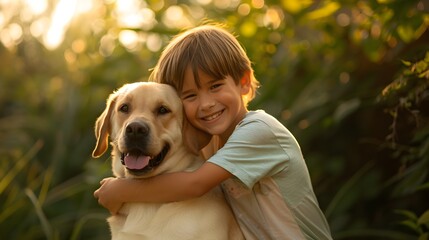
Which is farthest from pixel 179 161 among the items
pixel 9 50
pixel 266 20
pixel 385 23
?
pixel 9 50

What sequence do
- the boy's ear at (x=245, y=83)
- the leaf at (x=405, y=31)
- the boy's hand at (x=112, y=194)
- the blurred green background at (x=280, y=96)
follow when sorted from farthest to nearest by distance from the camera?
the blurred green background at (x=280, y=96) < the leaf at (x=405, y=31) < the boy's ear at (x=245, y=83) < the boy's hand at (x=112, y=194)

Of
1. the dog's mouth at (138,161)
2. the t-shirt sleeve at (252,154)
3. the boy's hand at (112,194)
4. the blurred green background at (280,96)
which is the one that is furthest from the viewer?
the blurred green background at (280,96)

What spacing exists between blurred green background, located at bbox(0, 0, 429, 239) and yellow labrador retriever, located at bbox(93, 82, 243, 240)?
2.78ft

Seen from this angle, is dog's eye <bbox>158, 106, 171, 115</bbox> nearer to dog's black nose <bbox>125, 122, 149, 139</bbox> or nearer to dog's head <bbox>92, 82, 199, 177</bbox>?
dog's head <bbox>92, 82, 199, 177</bbox>

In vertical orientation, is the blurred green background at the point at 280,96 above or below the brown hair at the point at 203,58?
below

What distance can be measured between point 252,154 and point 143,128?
496 millimetres

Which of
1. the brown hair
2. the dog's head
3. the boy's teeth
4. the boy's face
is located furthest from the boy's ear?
the dog's head

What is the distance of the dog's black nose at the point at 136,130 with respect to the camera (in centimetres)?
278

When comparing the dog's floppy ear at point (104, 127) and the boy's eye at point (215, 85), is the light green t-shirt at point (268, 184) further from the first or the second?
the dog's floppy ear at point (104, 127)

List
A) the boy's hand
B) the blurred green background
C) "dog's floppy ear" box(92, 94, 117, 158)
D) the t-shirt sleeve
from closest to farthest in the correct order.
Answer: the t-shirt sleeve, the boy's hand, "dog's floppy ear" box(92, 94, 117, 158), the blurred green background

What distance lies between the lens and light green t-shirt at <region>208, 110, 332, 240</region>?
2.75 m

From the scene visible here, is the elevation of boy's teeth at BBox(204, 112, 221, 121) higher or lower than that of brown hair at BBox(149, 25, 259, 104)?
lower

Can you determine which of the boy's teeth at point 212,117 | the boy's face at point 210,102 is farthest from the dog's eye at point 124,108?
the boy's teeth at point 212,117

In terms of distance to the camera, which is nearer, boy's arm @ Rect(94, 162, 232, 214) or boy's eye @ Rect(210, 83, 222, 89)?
boy's arm @ Rect(94, 162, 232, 214)
